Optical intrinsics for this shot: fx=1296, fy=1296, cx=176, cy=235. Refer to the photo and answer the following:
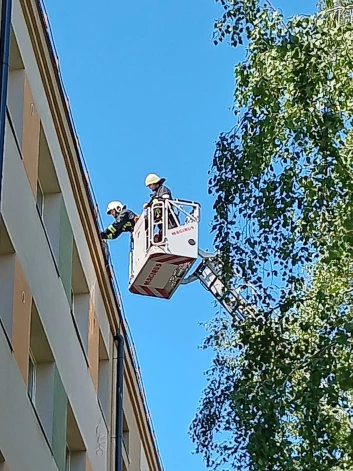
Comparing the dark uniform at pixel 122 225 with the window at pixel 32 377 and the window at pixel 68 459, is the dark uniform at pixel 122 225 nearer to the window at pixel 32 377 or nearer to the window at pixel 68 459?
the window at pixel 68 459

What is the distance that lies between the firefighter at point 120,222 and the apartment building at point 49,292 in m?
0.74

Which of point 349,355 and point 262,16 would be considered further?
point 262,16

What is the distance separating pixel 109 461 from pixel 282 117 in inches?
321

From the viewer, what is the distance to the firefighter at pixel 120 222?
75.5ft

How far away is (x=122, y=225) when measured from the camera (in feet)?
76.6

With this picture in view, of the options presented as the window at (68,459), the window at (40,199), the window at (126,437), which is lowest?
the window at (68,459)

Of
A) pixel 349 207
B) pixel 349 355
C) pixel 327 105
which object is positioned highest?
pixel 327 105

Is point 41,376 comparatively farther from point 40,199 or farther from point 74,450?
point 40,199

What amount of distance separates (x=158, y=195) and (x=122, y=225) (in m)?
1.21

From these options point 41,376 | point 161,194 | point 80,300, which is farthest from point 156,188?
point 41,376

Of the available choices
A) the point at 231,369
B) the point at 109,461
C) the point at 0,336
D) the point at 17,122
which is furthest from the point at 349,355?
the point at 109,461

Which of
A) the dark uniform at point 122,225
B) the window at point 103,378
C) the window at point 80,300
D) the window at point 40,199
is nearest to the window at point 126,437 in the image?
the window at point 103,378

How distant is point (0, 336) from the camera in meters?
14.5

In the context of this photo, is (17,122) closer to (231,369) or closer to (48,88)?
(48,88)
